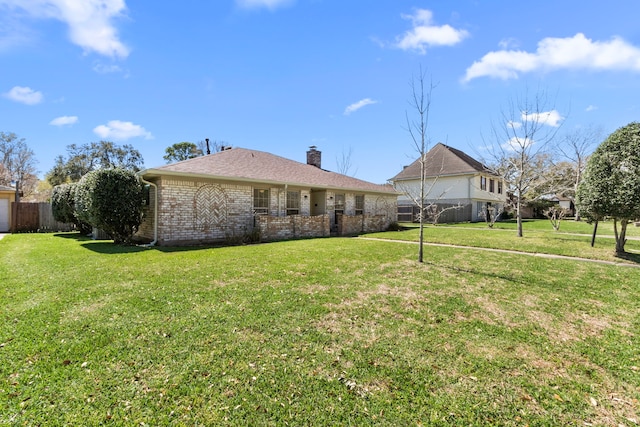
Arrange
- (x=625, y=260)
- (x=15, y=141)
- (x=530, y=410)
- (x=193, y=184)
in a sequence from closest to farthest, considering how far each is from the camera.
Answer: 1. (x=530, y=410)
2. (x=625, y=260)
3. (x=193, y=184)
4. (x=15, y=141)

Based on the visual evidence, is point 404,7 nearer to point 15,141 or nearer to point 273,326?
point 273,326

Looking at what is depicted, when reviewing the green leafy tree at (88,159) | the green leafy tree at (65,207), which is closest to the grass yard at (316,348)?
the green leafy tree at (65,207)

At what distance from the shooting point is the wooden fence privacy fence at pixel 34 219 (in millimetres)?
16156

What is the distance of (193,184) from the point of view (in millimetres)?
11406

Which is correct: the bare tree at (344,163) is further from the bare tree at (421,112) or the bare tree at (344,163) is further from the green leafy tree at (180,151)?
the bare tree at (421,112)

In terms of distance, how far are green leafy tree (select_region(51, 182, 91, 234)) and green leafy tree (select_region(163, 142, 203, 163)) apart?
26.1 metres

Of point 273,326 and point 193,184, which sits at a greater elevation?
point 193,184

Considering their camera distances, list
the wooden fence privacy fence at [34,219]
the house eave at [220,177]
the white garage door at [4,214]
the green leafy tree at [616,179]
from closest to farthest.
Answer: the green leafy tree at [616,179]
the house eave at [220,177]
the wooden fence privacy fence at [34,219]
the white garage door at [4,214]

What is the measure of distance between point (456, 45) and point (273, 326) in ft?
37.7

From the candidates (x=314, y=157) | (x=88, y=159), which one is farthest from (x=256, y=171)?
(x=88, y=159)

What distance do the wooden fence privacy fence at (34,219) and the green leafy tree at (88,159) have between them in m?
14.3

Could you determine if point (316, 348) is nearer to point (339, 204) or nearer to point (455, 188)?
point (339, 204)

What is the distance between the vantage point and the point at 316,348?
11.2 feet

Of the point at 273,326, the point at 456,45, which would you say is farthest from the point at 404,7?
the point at 273,326
